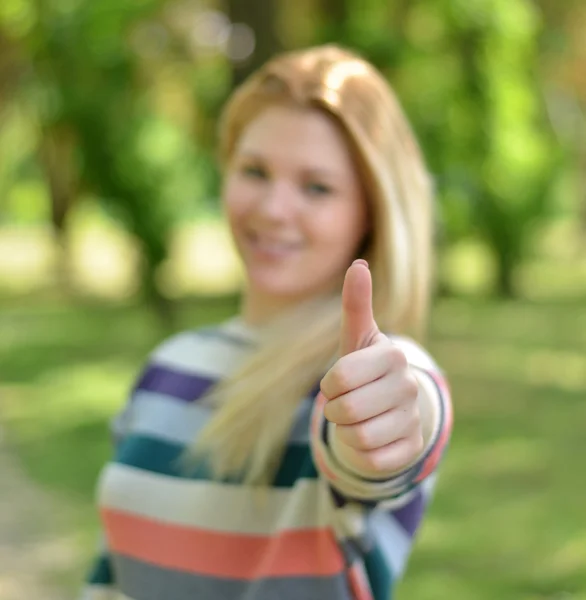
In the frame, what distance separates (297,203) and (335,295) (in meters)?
0.17

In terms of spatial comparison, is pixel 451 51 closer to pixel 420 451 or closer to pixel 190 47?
pixel 190 47

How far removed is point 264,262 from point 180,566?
0.51 metres

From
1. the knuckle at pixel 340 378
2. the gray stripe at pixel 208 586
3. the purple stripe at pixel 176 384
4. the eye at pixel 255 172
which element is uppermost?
the eye at pixel 255 172

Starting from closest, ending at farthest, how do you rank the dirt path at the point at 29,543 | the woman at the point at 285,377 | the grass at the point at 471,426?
the woman at the point at 285,377 → the dirt path at the point at 29,543 → the grass at the point at 471,426

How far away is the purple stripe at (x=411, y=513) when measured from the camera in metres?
1.51

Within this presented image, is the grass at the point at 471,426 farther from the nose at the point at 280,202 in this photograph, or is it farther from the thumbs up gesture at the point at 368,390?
the thumbs up gesture at the point at 368,390

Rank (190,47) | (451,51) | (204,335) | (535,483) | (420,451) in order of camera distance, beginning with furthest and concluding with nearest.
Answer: (190,47) → (451,51) → (535,483) → (204,335) → (420,451)

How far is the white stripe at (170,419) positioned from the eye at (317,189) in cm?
40

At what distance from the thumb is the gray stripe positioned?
0.49m

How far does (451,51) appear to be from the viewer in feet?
33.3

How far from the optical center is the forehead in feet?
5.32

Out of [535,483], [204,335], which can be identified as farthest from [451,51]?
[204,335]

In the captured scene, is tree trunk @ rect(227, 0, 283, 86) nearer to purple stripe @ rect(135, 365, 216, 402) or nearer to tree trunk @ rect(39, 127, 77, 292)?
purple stripe @ rect(135, 365, 216, 402)

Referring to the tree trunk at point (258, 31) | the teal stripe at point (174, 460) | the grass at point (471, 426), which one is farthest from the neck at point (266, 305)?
the tree trunk at point (258, 31)
